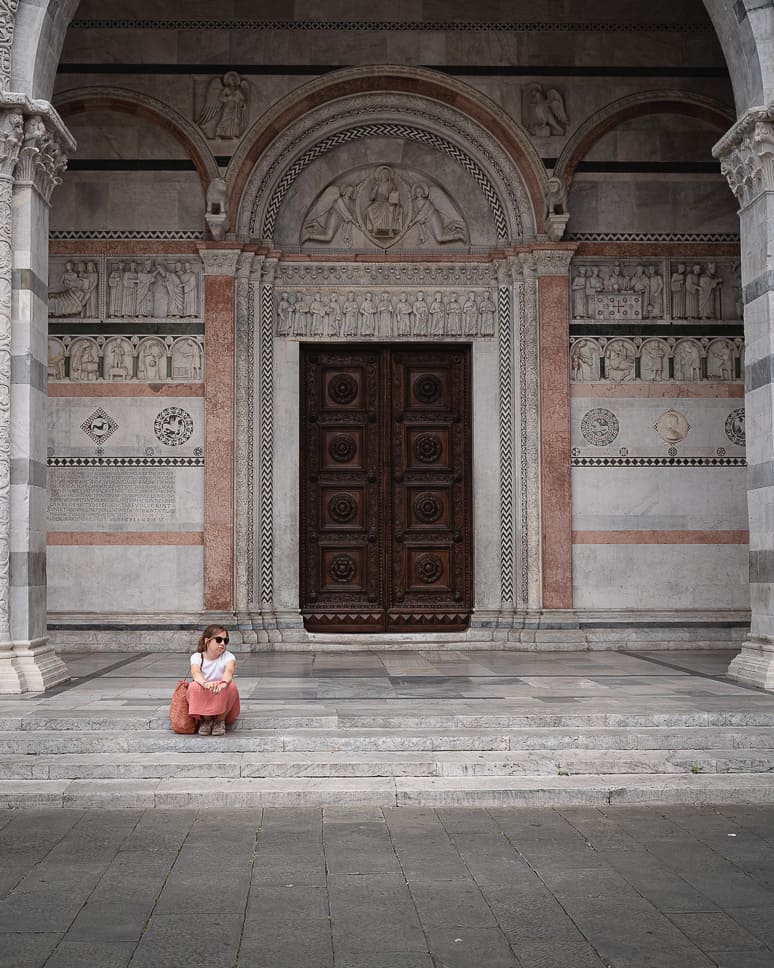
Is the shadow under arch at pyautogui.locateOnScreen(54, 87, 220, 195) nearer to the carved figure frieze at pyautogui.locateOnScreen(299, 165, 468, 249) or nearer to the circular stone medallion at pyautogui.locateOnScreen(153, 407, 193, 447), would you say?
the carved figure frieze at pyautogui.locateOnScreen(299, 165, 468, 249)

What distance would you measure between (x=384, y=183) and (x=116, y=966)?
10.4 metres

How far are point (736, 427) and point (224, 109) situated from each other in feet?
22.2

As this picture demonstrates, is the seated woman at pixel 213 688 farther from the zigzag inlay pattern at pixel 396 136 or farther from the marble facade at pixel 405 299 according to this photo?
the zigzag inlay pattern at pixel 396 136

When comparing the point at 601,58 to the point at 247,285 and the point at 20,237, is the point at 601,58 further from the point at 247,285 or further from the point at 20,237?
the point at 20,237

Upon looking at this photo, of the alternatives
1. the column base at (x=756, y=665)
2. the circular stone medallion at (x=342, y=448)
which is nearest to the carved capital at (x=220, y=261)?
the circular stone medallion at (x=342, y=448)

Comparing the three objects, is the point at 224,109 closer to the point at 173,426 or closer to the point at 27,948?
the point at 173,426

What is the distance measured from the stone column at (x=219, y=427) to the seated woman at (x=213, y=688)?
5.03 meters

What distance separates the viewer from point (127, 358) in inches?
478

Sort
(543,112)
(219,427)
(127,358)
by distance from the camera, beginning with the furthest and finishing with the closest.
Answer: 1. (543,112)
2. (127,358)
3. (219,427)

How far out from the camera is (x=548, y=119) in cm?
1241

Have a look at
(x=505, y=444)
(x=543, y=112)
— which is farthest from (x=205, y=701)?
(x=543, y=112)

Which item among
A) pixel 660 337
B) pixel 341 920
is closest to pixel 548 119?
pixel 660 337

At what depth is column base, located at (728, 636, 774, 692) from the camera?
8.20 m

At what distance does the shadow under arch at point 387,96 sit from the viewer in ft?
40.3
